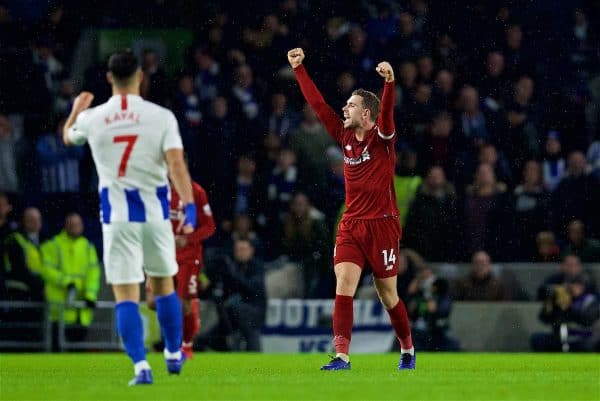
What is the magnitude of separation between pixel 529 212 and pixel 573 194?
64 centimetres

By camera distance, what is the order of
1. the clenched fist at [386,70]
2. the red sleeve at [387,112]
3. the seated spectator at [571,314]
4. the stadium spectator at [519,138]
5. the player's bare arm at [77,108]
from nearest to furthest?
the player's bare arm at [77,108]
the clenched fist at [386,70]
the red sleeve at [387,112]
the seated spectator at [571,314]
the stadium spectator at [519,138]

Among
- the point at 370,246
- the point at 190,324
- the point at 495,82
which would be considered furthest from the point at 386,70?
the point at 495,82

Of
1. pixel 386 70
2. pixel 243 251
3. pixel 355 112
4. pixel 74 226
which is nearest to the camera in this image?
pixel 386 70

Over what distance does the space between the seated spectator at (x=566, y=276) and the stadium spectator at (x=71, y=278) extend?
5467 mm

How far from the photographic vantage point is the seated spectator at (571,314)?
1752cm

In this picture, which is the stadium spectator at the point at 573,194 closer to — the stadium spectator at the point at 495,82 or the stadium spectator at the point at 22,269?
the stadium spectator at the point at 495,82

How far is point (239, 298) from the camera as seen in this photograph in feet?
57.8

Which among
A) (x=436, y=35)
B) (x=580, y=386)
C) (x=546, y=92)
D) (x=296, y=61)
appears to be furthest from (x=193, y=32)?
(x=580, y=386)

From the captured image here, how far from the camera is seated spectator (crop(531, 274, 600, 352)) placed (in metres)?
17.5

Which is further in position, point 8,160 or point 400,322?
point 8,160

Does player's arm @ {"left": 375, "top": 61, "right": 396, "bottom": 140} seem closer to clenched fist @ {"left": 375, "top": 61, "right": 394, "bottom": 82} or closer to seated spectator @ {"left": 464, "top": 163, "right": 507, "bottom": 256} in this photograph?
clenched fist @ {"left": 375, "top": 61, "right": 394, "bottom": 82}

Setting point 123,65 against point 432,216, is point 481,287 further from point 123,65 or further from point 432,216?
point 123,65

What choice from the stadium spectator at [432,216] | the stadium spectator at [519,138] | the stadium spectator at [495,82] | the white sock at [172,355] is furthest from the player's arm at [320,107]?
the stadium spectator at [495,82]

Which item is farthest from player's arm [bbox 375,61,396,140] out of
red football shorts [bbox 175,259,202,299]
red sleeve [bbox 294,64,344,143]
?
red football shorts [bbox 175,259,202,299]
